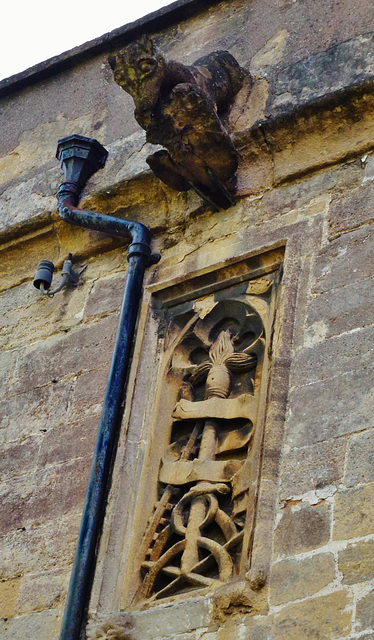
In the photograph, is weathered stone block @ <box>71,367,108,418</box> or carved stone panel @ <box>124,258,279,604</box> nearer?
carved stone panel @ <box>124,258,279,604</box>

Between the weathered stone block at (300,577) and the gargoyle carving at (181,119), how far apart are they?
5.90ft

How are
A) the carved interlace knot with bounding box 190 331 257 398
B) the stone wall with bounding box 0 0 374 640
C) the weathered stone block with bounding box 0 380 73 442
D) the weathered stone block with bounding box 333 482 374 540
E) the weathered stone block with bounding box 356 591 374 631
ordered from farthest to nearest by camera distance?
the weathered stone block with bounding box 0 380 73 442 < the carved interlace knot with bounding box 190 331 257 398 < the stone wall with bounding box 0 0 374 640 < the weathered stone block with bounding box 333 482 374 540 < the weathered stone block with bounding box 356 591 374 631

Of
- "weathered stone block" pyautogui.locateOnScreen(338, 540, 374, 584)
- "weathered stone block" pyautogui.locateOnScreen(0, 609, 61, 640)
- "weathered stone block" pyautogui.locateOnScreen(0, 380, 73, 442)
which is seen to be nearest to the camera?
"weathered stone block" pyautogui.locateOnScreen(338, 540, 374, 584)

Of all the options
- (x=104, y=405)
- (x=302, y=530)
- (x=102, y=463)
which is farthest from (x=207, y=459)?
(x=302, y=530)

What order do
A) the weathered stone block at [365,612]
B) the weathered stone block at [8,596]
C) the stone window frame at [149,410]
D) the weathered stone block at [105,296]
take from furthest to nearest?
the weathered stone block at [105,296] → the weathered stone block at [8,596] → the stone window frame at [149,410] → the weathered stone block at [365,612]

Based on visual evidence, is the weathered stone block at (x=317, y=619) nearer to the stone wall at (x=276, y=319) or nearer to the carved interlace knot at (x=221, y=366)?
the stone wall at (x=276, y=319)

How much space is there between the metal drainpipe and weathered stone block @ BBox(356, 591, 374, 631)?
1.03 m

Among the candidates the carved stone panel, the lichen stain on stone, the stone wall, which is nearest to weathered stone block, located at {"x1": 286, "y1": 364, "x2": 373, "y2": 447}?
the stone wall

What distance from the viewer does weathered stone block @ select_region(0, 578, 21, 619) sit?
181 inches

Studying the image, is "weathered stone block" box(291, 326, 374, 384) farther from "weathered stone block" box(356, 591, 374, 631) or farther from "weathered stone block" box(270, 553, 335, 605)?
"weathered stone block" box(356, 591, 374, 631)

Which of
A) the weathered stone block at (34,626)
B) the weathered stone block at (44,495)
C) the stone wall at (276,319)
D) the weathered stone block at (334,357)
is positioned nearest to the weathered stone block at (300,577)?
the stone wall at (276,319)

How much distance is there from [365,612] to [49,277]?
2470mm

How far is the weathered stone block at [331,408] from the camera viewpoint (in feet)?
13.7

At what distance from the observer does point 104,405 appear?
4.81 metres
